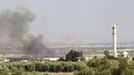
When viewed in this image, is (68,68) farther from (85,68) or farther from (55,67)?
(85,68)

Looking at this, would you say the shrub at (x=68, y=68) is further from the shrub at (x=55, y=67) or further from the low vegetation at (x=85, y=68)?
the shrub at (x=55, y=67)

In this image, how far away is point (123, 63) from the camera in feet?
104

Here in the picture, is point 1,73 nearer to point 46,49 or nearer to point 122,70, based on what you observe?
point 122,70

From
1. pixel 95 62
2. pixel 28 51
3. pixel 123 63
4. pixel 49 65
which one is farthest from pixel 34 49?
pixel 123 63

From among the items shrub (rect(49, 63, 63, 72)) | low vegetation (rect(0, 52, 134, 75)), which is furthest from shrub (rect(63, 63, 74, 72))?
shrub (rect(49, 63, 63, 72))

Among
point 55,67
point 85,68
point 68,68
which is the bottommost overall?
point 68,68

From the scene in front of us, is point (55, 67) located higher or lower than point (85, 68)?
lower

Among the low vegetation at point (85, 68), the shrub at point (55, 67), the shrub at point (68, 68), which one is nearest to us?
the low vegetation at point (85, 68)

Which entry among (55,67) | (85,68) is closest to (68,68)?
(55,67)

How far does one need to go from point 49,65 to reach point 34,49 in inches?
2202

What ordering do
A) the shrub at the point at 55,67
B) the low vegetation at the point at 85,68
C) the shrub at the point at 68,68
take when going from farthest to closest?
the shrub at the point at 55,67 → the shrub at the point at 68,68 → the low vegetation at the point at 85,68

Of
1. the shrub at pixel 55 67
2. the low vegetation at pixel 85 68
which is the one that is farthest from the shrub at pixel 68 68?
the shrub at pixel 55 67

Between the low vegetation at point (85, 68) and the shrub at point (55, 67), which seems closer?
the low vegetation at point (85, 68)

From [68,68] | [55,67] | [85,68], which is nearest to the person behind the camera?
[85,68]
